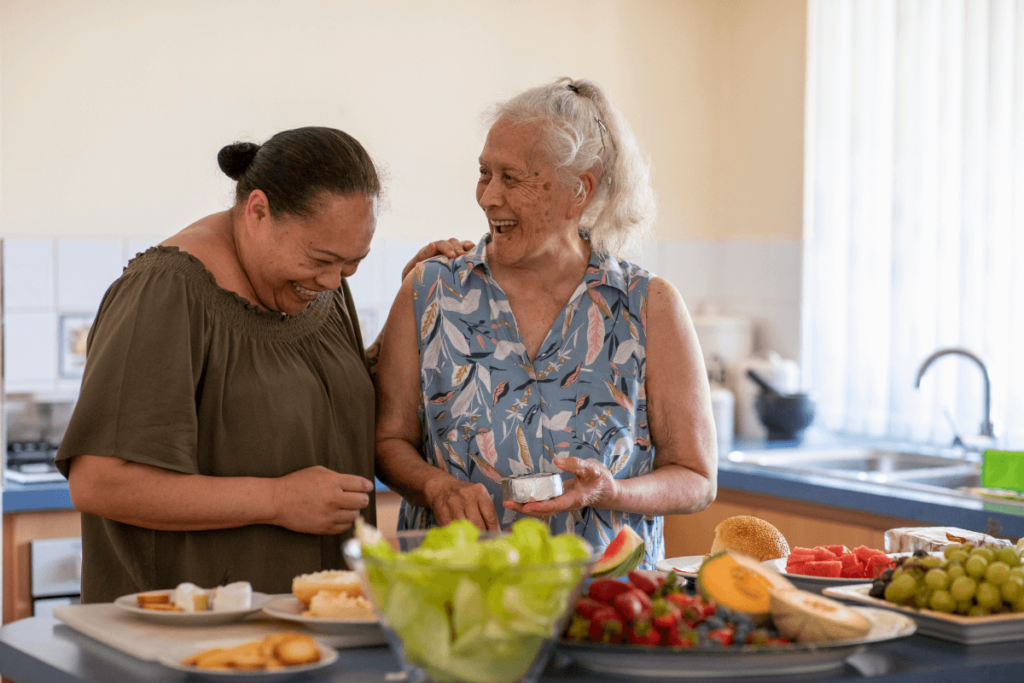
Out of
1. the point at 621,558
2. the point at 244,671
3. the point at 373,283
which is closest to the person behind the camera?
the point at 244,671

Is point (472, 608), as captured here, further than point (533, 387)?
No

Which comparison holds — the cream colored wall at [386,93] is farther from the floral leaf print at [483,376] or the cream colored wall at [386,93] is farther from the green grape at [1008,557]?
the green grape at [1008,557]

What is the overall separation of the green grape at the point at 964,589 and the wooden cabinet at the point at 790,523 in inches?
55.8

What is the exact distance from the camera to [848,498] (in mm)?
2727

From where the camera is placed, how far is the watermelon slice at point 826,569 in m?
1.45

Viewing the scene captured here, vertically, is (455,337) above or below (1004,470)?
above

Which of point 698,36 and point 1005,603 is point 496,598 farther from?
point 698,36

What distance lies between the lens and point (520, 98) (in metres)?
1.90

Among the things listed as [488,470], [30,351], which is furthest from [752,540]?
[30,351]

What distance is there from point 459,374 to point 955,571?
0.87m

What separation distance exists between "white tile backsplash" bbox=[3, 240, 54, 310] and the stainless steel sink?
201 cm

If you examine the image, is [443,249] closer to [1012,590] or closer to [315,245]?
[315,245]

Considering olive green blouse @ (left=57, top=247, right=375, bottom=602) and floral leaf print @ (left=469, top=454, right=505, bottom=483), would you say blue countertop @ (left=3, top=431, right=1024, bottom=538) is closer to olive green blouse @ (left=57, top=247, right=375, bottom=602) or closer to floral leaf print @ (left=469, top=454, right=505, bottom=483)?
floral leaf print @ (left=469, top=454, right=505, bottom=483)

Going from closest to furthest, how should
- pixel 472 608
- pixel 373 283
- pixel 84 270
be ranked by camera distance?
1. pixel 472 608
2. pixel 84 270
3. pixel 373 283
